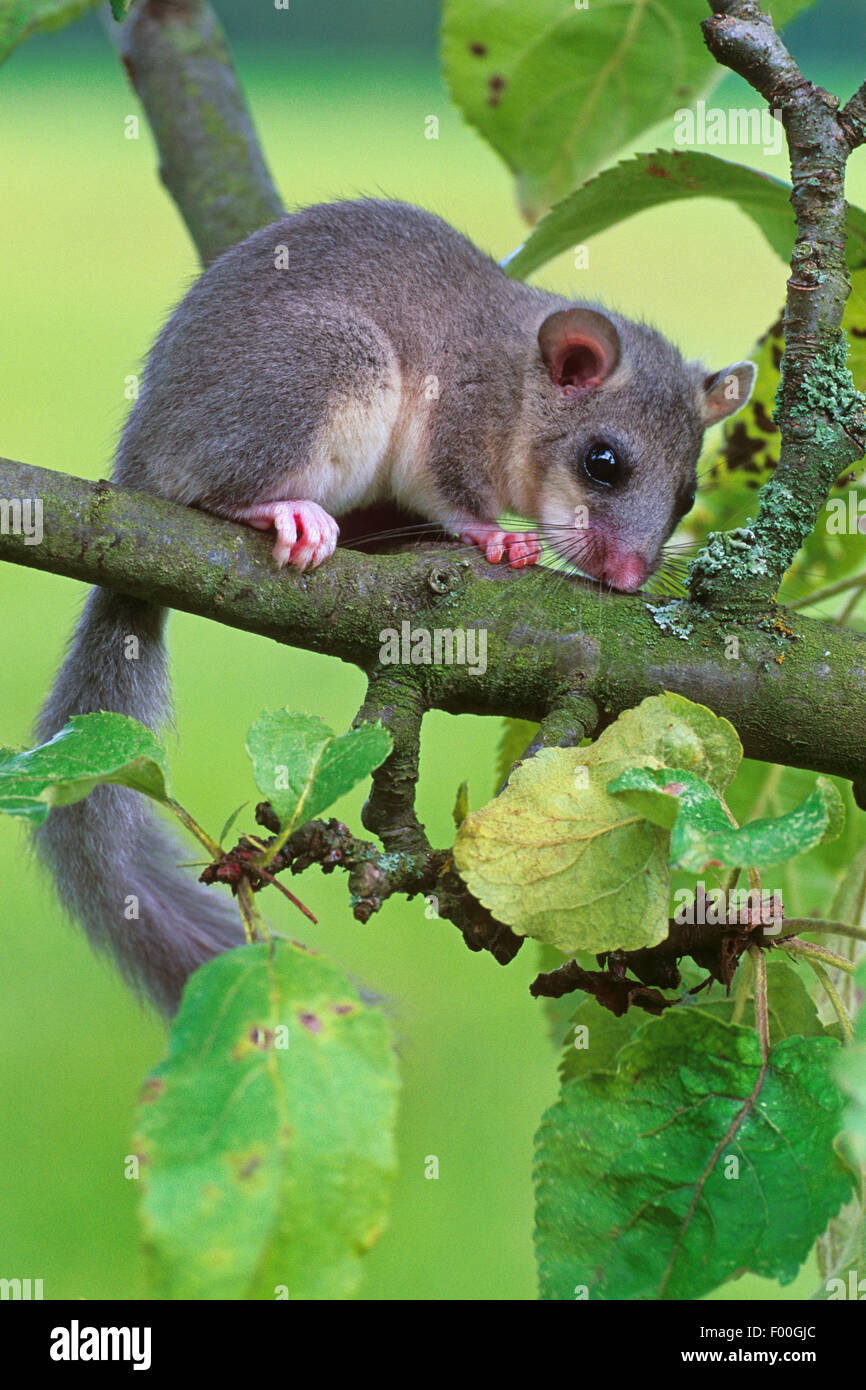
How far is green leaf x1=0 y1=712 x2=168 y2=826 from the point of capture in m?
0.87

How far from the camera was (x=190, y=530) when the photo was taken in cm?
128

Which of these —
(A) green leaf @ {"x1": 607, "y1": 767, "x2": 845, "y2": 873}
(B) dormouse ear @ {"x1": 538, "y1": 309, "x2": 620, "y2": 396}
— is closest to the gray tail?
(A) green leaf @ {"x1": 607, "y1": 767, "x2": 845, "y2": 873}

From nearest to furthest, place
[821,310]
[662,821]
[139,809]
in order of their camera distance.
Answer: [662,821] → [821,310] → [139,809]

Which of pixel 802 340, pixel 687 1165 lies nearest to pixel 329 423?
pixel 802 340

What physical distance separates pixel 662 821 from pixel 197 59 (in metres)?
1.86

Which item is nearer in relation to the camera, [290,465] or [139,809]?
[139,809]

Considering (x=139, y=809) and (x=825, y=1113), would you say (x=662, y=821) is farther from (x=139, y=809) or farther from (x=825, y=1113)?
(x=139, y=809)

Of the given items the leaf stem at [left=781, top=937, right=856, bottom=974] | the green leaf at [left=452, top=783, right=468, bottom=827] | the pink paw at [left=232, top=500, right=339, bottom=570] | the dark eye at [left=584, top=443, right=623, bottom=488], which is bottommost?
the leaf stem at [left=781, top=937, right=856, bottom=974]

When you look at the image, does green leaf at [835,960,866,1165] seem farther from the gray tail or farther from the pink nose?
the pink nose

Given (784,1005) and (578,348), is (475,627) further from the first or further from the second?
(578,348)

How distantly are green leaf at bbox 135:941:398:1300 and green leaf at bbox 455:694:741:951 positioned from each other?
0.23 metres

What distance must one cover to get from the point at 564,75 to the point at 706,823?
5.02ft

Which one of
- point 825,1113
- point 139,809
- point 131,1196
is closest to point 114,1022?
point 131,1196

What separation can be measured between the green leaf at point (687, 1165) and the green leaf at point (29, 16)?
1.30 meters
